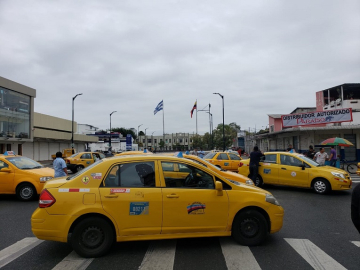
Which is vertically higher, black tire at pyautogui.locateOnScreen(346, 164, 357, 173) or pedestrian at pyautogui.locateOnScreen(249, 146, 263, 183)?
pedestrian at pyautogui.locateOnScreen(249, 146, 263, 183)

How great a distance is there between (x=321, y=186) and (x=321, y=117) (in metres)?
17.0

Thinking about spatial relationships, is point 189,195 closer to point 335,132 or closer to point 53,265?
point 53,265

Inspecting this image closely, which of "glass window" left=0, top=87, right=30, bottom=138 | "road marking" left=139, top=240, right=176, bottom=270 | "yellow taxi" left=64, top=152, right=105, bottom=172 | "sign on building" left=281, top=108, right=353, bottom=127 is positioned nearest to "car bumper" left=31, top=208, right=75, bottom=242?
"road marking" left=139, top=240, right=176, bottom=270

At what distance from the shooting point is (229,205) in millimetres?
4688

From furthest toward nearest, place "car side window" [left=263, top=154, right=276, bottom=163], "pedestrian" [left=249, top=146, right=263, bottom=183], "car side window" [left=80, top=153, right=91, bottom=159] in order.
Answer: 1. "car side window" [left=80, top=153, right=91, bottom=159]
2. "car side window" [left=263, top=154, right=276, bottom=163]
3. "pedestrian" [left=249, top=146, right=263, bottom=183]

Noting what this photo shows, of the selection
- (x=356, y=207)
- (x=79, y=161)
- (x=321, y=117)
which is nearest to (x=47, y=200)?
(x=356, y=207)

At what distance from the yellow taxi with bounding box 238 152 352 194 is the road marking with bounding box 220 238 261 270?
643cm

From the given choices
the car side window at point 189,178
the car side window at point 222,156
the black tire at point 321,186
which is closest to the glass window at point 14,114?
the car side window at point 222,156

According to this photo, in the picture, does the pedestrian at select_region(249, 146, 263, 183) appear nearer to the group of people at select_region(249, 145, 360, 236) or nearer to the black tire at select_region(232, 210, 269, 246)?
the group of people at select_region(249, 145, 360, 236)

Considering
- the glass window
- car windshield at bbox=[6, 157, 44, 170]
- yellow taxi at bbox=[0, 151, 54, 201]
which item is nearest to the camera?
yellow taxi at bbox=[0, 151, 54, 201]

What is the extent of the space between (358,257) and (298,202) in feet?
14.5

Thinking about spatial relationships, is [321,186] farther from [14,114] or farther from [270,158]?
[14,114]

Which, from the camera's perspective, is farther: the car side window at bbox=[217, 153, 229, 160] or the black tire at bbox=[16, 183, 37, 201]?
the car side window at bbox=[217, 153, 229, 160]

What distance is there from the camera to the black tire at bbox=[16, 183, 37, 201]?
355 inches
